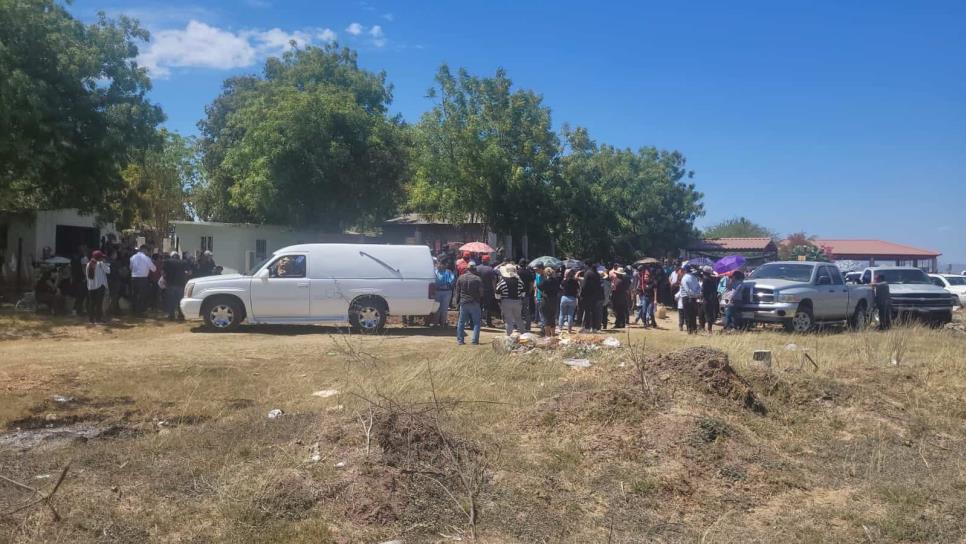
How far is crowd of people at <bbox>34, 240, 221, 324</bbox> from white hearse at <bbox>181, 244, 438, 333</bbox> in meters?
2.06

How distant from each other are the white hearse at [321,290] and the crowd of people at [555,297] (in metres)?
1.27

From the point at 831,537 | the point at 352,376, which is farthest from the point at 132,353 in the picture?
the point at 831,537

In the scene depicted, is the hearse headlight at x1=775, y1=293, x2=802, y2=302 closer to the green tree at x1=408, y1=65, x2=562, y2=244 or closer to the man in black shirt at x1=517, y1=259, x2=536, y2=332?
the man in black shirt at x1=517, y1=259, x2=536, y2=332

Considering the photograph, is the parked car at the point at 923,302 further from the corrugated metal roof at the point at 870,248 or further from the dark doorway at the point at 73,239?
the corrugated metal roof at the point at 870,248

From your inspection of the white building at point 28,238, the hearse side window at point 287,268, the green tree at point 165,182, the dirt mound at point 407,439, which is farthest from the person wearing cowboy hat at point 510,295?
the green tree at point 165,182

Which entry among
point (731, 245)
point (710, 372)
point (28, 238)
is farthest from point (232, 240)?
point (731, 245)

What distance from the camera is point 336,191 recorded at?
91.1 feet

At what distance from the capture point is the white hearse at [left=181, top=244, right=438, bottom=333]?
14117 millimetres

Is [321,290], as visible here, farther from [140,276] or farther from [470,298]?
[140,276]

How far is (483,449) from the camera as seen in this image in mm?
6430

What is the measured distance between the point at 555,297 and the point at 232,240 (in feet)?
57.6

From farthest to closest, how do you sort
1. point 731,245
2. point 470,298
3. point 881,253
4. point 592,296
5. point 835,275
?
point 881,253 < point 731,245 < point 835,275 < point 592,296 < point 470,298

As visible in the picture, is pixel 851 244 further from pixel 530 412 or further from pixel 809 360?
pixel 530 412

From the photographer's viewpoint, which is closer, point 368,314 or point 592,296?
point 368,314
